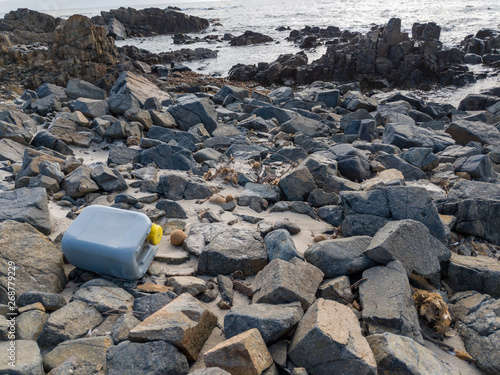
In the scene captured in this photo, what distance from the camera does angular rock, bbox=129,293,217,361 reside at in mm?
2135

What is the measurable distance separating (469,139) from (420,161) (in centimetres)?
274

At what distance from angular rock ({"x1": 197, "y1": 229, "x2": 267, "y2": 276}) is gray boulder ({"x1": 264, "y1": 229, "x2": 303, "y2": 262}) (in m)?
0.07

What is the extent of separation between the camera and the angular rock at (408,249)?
2.96m

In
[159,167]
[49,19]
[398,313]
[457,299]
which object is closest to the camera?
[398,313]

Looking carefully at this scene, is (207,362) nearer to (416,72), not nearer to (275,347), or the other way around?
(275,347)

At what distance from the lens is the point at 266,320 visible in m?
2.29

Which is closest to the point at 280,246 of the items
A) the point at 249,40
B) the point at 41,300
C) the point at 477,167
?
the point at 41,300

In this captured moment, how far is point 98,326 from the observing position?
7.93ft

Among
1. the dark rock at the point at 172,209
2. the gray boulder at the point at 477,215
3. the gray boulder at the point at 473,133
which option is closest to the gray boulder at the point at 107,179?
the dark rock at the point at 172,209

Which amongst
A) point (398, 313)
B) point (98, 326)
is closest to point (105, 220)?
point (98, 326)

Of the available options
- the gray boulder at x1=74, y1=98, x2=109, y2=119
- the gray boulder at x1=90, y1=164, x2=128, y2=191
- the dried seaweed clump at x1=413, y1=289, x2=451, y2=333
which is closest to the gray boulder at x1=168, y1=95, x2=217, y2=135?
the gray boulder at x1=74, y1=98, x2=109, y2=119

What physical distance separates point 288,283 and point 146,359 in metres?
1.05

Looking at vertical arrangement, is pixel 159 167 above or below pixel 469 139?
above

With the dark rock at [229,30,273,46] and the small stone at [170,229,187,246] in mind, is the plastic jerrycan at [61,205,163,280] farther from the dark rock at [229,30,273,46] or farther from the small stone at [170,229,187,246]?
the dark rock at [229,30,273,46]
